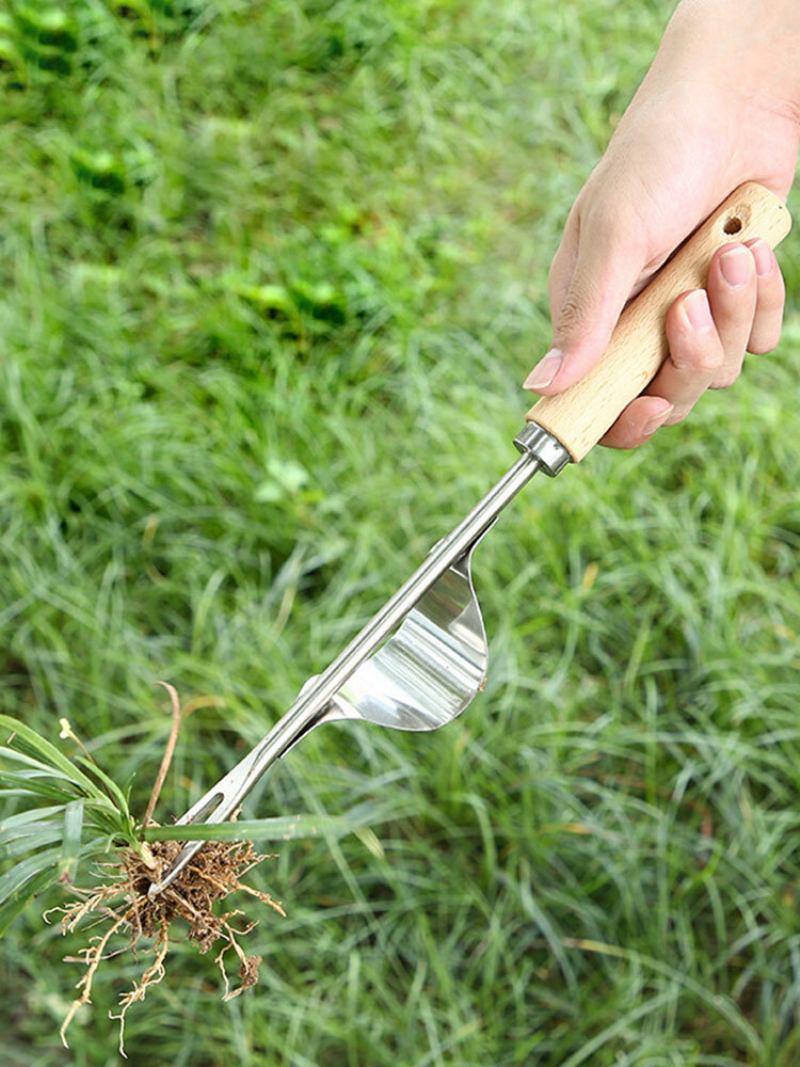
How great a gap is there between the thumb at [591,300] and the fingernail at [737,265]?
0.09 metres

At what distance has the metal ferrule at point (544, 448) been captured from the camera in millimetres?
1038

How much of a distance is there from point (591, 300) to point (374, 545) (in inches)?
40.2

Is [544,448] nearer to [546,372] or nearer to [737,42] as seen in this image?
[546,372]

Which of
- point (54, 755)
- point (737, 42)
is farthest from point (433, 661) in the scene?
point (737, 42)

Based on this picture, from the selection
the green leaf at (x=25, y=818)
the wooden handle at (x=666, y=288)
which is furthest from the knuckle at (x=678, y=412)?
the green leaf at (x=25, y=818)

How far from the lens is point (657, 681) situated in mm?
2055

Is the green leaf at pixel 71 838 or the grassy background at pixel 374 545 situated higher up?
the green leaf at pixel 71 838

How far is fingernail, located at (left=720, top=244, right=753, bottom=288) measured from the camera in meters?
1.18

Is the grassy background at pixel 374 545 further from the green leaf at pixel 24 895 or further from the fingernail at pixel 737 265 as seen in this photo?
the green leaf at pixel 24 895

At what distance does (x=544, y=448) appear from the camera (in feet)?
3.42

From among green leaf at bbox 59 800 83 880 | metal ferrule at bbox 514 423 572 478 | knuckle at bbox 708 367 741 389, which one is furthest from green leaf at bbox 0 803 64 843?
knuckle at bbox 708 367 741 389

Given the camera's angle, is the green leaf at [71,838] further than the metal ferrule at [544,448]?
No

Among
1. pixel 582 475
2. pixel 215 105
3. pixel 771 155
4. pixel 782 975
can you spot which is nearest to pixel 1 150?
pixel 215 105

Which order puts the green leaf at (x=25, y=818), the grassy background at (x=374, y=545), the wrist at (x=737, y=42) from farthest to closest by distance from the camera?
1. the grassy background at (x=374, y=545)
2. the wrist at (x=737, y=42)
3. the green leaf at (x=25, y=818)
